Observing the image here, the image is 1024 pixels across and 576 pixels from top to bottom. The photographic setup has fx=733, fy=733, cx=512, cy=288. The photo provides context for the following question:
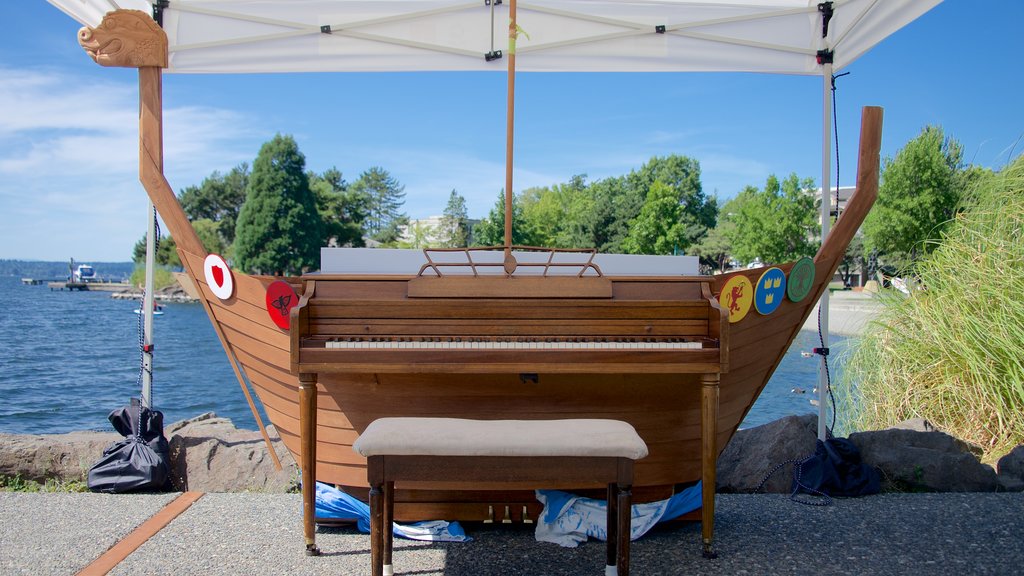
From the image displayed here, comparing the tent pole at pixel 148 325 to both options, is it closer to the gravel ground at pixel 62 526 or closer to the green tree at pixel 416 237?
the gravel ground at pixel 62 526

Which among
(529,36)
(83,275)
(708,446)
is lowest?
(708,446)

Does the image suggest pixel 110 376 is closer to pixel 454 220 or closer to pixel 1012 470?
pixel 1012 470

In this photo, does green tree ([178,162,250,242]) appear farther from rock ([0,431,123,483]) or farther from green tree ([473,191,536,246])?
rock ([0,431,123,483])

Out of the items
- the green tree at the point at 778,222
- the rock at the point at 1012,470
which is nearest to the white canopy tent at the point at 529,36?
the rock at the point at 1012,470

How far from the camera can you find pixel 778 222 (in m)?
43.3

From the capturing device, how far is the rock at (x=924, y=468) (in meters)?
4.29

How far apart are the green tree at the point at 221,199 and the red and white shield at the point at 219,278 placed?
57994 mm

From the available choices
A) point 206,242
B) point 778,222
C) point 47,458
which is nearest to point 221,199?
point 206,242

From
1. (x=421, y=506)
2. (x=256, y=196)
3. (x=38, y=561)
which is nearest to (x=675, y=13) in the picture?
(x=421, y=506)

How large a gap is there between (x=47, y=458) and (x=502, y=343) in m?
3.36

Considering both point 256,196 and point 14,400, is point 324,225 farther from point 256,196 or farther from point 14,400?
point 14,400

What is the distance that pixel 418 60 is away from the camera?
492cm

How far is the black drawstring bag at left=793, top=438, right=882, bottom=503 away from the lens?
413 centimetres

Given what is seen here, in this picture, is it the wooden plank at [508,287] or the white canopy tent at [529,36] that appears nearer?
the wooden plank at [508,287]
